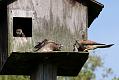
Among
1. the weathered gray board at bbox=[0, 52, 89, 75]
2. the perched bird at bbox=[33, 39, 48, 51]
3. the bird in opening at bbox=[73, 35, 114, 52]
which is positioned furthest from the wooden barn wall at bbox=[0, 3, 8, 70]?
the bird in opening at bbox=[73, 35, 114, 52]

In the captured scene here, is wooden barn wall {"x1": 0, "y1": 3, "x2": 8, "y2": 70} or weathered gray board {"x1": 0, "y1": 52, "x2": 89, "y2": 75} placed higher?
wooden barn wall {"x1": 0, "y1": 3, "x2": 8, "y2": 70}

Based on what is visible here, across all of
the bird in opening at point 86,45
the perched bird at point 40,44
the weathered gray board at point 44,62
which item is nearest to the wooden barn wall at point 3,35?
the weathered gray board at point 44,62

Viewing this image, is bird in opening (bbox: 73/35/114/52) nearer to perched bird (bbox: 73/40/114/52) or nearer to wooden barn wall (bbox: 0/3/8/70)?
perched bird (bbox: 73/40/114/52)

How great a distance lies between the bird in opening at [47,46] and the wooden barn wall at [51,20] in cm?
11

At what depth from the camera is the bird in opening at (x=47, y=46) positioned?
10617 millimetres

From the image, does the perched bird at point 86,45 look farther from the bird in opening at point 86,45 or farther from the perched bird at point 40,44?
the perched bird at point 40,44

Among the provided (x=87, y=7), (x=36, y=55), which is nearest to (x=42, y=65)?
(x=36, y=55)

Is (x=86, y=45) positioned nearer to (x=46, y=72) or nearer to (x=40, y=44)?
(x=40, y=44)

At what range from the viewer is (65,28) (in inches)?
432

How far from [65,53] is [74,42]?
391 millimetres

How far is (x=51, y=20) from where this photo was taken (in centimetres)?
1096

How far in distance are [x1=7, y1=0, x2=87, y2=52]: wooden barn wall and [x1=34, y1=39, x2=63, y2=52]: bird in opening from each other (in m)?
0.11

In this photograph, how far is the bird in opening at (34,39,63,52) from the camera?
10617 millimetres

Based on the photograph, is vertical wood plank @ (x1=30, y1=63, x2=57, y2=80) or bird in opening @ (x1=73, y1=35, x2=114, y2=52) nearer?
bird in opening @ (x1=73, y1=35, x2=114, y2=52)
